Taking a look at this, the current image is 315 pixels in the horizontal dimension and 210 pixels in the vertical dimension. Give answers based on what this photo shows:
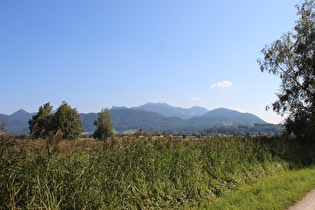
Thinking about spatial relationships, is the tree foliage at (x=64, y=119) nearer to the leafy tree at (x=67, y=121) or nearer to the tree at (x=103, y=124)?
the leafy tree at (x=67, y=121)

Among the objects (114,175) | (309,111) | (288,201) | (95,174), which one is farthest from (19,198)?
(309,111)

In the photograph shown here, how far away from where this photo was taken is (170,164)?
6730mm

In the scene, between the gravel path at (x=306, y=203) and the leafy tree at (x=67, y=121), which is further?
the leafy tree at (x=67, y=121)

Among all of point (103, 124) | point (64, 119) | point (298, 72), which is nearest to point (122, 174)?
point (298, 72)

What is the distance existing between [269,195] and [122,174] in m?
4.37

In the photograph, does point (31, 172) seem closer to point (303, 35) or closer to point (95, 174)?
point (95, 174)

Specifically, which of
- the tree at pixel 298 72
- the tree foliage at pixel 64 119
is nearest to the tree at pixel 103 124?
the tree foliage at pixel 64 119

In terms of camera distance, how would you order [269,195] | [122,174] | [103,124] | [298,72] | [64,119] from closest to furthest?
[122,174] < [269,195] < [298,72] < [64,119] < [103,124]

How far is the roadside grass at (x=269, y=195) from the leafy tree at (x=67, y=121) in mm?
43026

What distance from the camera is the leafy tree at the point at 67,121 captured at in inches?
1753

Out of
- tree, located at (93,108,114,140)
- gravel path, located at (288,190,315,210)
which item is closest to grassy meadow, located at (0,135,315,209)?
gravel path, located at (288,190,315,210)

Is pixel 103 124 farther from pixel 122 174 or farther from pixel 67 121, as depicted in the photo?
pixel 122 174

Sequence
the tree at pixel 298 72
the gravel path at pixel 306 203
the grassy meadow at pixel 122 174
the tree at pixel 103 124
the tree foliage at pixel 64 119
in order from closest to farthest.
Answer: the grassy meadow at pixel 122 174 → the gravel path at pixel 306 203 → the tree at pixel 298 72 → the tree foliage at pixel 64 119 → the tree at pixel 103 124

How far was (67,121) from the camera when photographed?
45.4 m
